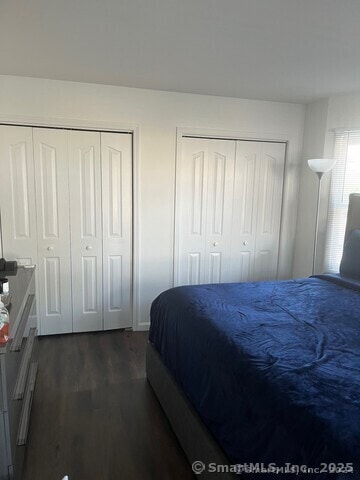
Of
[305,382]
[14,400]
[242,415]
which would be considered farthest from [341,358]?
[14,400]

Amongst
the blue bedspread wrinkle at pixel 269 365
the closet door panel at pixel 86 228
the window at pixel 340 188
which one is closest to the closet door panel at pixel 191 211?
the closet door panel at pixel 86 228

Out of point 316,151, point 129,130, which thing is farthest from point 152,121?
point 316,151

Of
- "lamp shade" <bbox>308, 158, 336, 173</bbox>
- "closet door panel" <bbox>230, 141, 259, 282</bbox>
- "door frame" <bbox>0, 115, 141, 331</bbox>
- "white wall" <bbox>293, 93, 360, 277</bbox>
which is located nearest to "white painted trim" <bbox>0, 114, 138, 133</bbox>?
"door frame" <bbox>0, 115, 141, 331</bbox>

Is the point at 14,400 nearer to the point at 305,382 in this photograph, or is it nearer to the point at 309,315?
the point at 305,382

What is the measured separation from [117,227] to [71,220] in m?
0.43

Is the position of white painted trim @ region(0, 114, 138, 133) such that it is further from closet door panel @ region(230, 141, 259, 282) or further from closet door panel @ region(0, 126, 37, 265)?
closet door panel @ region(230, 141, 259, 282)

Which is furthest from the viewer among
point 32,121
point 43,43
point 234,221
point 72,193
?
point 234,221

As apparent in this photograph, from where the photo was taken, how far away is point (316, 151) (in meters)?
3.68

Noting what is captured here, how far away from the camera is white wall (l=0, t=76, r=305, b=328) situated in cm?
311

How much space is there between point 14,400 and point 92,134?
2386mm

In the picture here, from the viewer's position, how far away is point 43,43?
228 cm

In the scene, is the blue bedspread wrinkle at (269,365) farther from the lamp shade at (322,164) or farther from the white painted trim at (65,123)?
the white painted trim at (65,123)

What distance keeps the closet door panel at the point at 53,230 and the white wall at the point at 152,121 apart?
26 centimetres

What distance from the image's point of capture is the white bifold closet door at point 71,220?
125 inches
